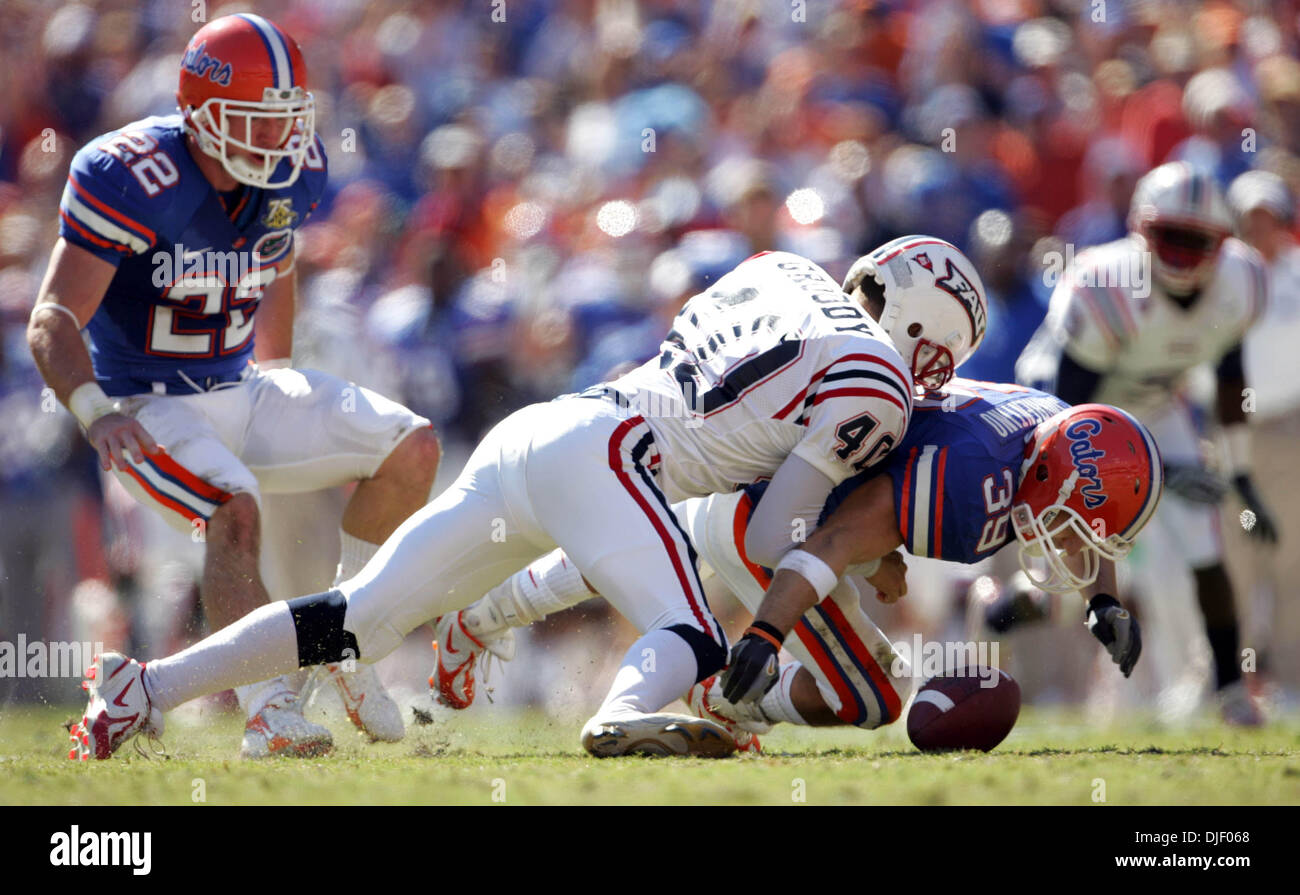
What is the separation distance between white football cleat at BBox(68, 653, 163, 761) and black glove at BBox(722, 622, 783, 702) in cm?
143

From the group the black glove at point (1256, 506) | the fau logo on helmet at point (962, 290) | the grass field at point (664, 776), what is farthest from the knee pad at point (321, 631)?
the black glove at point (1256, 506)

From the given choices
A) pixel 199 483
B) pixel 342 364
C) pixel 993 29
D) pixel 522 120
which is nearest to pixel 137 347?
pixel 199 483

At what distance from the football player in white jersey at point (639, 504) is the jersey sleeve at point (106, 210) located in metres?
1.21

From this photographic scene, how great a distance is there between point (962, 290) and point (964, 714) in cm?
113

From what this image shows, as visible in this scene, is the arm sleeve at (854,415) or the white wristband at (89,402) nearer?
the arm sleeve at (854,415)

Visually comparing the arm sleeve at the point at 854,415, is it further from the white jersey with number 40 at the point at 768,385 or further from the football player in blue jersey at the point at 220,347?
the football player in blue jersey at the point at 220,347

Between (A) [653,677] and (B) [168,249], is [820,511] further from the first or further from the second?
(B) [168,249]

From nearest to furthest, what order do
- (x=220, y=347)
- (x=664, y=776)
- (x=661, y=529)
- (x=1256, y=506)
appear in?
1. (x=664, y=776)
2. (x=661, y=529)
3. (x=220, y=347)
4. (x=1256, y=506)

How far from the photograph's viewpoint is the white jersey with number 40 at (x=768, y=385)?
160 inches

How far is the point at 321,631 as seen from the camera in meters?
4.12

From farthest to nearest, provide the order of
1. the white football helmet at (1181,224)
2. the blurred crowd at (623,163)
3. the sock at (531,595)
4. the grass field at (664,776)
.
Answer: the blurred crowd at (623,163) < the white football helmet at (1181,224) < the sock at (531,595) < the grass field at (664,776)

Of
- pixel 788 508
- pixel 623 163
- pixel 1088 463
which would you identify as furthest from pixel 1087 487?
pixel 623 163

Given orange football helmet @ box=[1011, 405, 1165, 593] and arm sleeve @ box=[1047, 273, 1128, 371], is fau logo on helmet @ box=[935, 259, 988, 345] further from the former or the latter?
arm sleeve @ box=[1047, 273, 1128, 371]

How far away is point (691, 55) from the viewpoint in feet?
30.1
